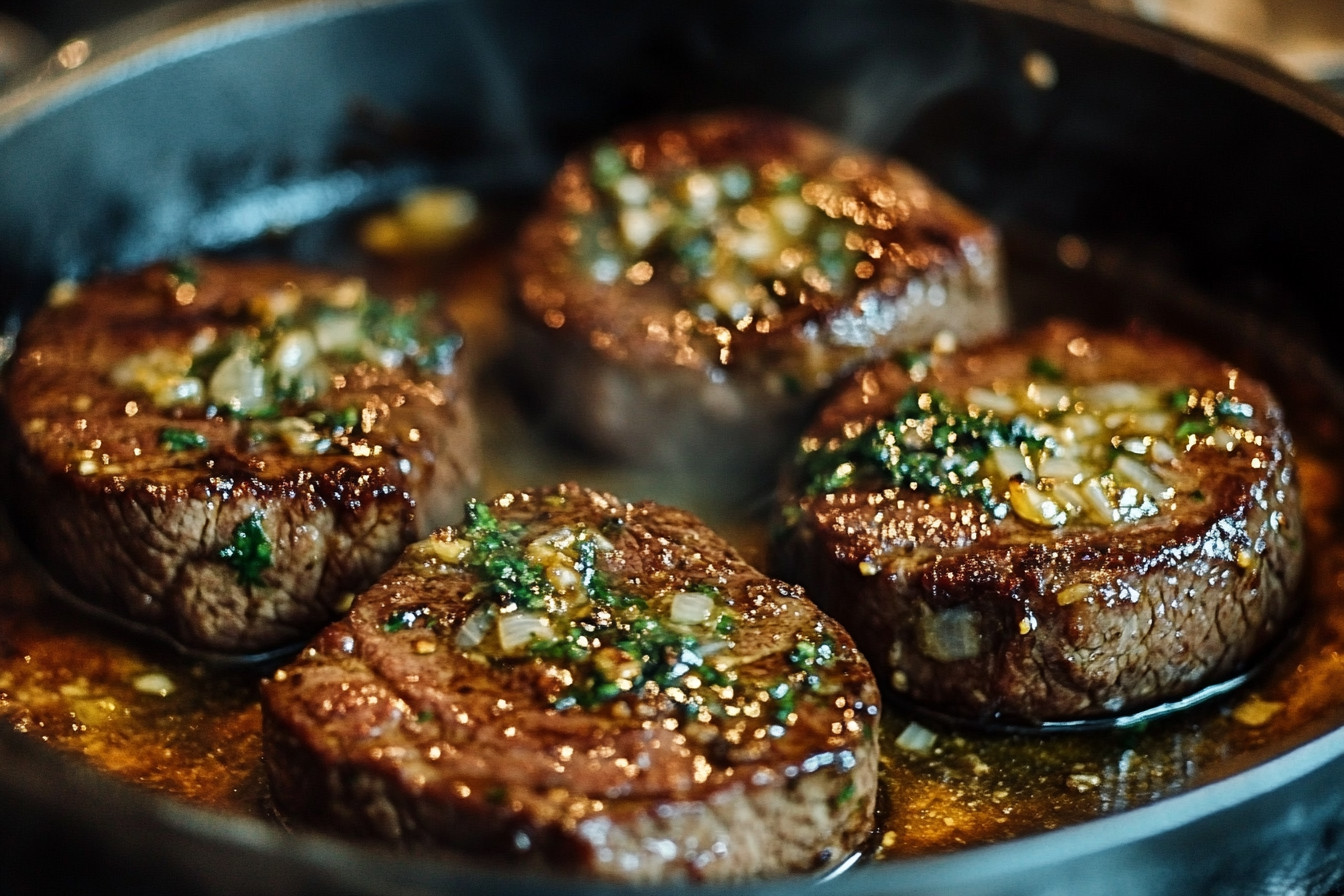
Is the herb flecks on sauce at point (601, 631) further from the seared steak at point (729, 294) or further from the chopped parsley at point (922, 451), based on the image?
the seared steak at point (729, 294)

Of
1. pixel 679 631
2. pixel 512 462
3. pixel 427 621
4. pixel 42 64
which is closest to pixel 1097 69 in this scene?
pixel 512 462

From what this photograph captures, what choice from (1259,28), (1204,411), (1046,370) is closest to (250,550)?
(1046,370)

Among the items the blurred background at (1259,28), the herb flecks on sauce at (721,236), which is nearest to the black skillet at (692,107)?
the herb flecks on sauce at (721,236)

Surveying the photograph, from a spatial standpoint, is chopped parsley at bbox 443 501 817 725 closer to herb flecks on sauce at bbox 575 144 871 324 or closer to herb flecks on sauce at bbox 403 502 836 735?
herb flecks on sauce at bbox 403 502 836 735

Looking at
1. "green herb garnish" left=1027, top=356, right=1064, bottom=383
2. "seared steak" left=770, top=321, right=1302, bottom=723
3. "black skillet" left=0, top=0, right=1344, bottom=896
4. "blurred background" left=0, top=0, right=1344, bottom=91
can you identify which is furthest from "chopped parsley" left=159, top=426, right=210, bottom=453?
"blurred background" left=0, top=0, right=1344, bottom=91

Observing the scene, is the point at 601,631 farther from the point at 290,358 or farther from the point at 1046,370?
the point at 1046,370

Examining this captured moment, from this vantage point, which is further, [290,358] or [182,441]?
[290,358]
